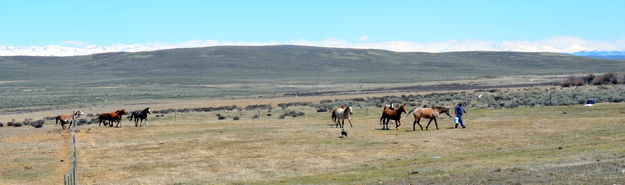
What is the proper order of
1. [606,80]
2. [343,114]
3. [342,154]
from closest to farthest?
1. [342,154]
2. [343,114]
3. [606,80]

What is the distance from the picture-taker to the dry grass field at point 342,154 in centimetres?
1978

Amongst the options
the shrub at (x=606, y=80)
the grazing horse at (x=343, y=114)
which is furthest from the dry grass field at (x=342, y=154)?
the shrub at (x=606, y=80)

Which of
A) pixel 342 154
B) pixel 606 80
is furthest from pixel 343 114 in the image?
pixel 606 80

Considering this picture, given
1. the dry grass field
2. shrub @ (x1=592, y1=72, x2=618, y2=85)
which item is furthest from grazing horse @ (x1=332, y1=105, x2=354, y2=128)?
shrub @ (x1=592, y1=72, x2=618, y2=85)

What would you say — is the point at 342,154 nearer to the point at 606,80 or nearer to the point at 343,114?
the point at 343,114

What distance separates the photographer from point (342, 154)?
86.0ft

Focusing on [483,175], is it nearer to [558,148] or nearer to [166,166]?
[558,148]

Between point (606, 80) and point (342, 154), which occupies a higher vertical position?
point (606, 80)

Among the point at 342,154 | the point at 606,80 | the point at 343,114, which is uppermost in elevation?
the point at 606,80

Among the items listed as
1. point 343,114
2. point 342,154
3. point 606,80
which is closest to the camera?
point 342,154

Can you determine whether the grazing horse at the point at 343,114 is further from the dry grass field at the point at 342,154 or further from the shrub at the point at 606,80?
→ the shrub at the point at 606,80

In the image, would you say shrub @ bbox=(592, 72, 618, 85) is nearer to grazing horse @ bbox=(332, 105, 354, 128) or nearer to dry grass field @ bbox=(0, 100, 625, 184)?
dry grass field @ bbox=(0, 100, 625, 184)

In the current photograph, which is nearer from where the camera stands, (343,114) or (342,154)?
(342,154)

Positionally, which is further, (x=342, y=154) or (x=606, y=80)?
(x=606, y=80)
